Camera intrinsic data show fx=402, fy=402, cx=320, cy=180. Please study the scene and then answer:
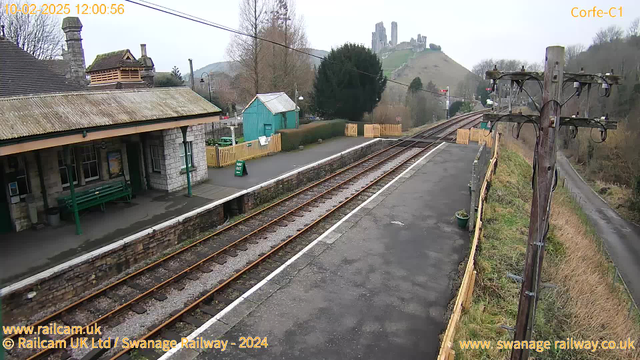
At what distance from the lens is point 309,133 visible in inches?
1083

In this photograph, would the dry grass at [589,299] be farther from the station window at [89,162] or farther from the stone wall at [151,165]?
the station window at [89,162]

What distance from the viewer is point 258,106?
26.5 meters

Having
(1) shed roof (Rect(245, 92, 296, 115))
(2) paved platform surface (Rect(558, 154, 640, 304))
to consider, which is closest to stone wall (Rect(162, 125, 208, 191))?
(1) shed roof (Rect(245, 92, 296, 115))

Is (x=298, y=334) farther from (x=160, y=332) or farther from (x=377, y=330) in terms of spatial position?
(x=160, y=332)

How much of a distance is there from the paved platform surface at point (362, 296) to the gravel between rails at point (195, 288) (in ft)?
5.22

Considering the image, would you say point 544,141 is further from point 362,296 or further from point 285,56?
point 285,56

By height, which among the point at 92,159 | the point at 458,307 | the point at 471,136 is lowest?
the point at 458,307

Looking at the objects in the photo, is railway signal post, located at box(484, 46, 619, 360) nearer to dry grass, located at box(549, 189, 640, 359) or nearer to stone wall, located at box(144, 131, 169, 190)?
dry grass, located at box(549, 189, 640, 359)

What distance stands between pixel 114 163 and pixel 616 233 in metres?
25.4

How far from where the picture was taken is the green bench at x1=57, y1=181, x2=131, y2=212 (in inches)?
478

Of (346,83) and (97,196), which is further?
(346,83)

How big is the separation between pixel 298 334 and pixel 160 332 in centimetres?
269

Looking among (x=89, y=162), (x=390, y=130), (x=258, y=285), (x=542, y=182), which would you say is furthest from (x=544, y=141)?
(x=390, y=130)

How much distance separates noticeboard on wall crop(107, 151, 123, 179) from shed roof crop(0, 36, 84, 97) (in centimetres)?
309
